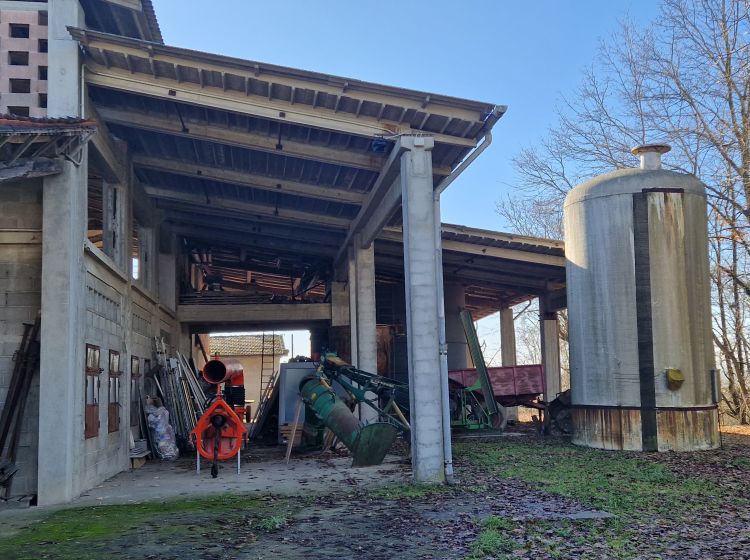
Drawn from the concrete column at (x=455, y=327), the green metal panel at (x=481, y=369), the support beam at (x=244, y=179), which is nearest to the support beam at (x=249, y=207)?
the support beam at (x=244, y=179)

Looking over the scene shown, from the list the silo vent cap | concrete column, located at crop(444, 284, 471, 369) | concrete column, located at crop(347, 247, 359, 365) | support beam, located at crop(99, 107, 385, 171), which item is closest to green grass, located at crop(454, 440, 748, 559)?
concrete column, located at crop(347, 247, 359, 365)

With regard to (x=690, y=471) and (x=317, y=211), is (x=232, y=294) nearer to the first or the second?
(x=317, y=211)

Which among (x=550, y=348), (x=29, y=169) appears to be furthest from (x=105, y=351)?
(x=550, y=348)

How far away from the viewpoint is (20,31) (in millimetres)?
9828

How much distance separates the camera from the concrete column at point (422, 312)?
9914 millimetres

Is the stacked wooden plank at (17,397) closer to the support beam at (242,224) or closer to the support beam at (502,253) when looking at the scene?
the support beam at (242,224)

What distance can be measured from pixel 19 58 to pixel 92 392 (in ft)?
15.6

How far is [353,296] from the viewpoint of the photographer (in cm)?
1719

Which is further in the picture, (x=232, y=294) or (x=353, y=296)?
(x=232, y=294)

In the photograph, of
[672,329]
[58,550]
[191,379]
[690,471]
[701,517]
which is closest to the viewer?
[58,550]

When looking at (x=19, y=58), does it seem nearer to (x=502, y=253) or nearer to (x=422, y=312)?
(x=422, y=312)

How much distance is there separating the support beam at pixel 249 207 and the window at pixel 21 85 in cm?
578

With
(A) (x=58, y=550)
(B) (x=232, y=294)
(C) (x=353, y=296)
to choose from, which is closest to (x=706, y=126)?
(C) (x=353, y=296)

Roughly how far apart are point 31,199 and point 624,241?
33.6ft
